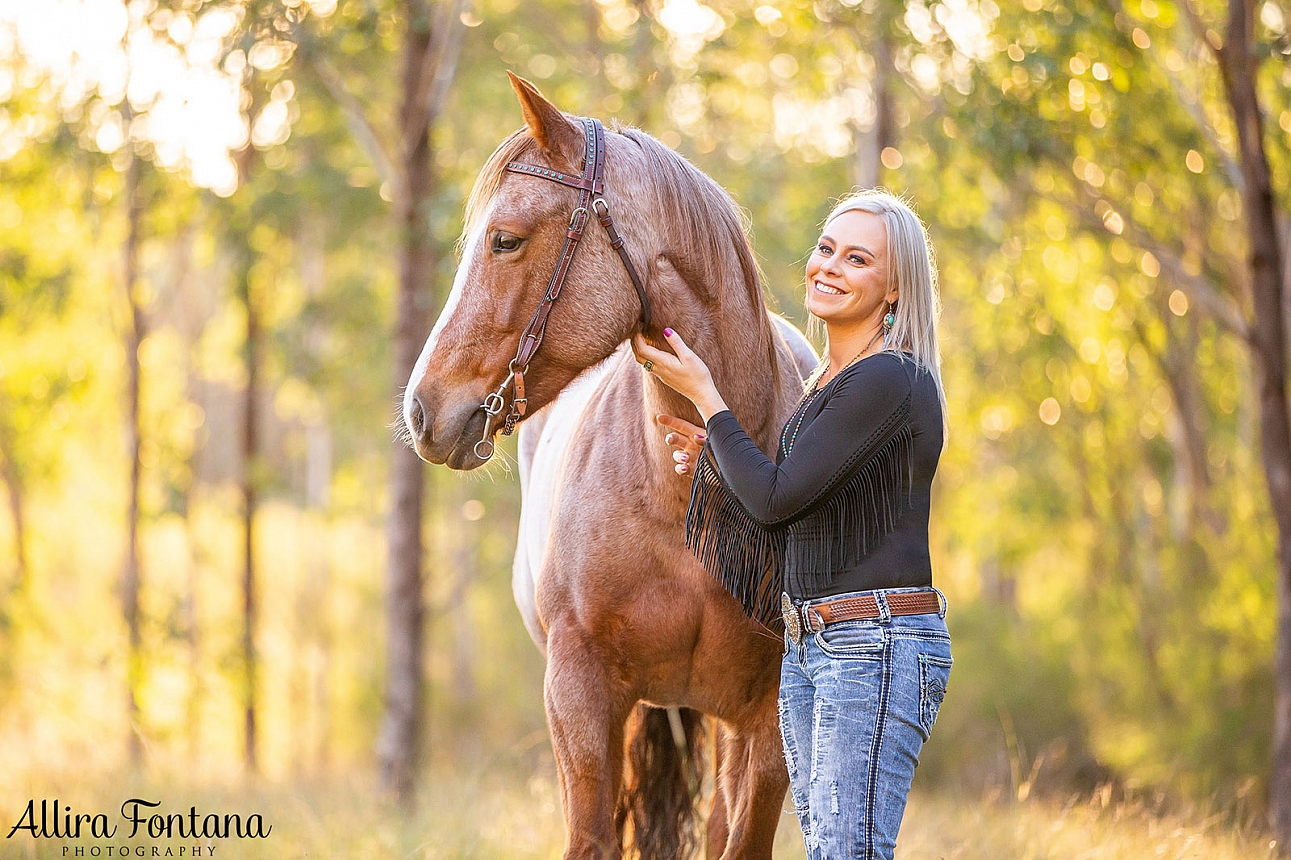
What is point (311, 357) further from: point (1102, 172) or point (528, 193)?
point (528, 193)

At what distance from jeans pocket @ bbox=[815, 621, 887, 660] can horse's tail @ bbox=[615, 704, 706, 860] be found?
1.96 metres

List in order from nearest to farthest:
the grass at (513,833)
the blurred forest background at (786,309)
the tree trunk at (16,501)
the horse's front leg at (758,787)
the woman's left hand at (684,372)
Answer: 1. the woman's left hand at (684,372)
2. the horse's front leg at (758,787)
3. the grass at (513,833)
4. the blurred forest background at (786,309)
5. the tree trunk at (16,501)

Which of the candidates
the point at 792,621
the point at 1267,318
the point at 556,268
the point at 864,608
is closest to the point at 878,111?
the point at 1267,318

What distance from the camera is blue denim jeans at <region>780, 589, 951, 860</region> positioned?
2223 mm

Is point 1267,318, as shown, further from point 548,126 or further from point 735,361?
point 548,126

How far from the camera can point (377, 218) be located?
35.8 ft

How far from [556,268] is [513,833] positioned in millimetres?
3049

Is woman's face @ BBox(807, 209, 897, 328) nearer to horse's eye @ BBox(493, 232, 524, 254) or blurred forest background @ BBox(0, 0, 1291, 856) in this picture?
horse's eye @ BBox(493, 232, 524, 254)

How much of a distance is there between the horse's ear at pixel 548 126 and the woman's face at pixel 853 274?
0.66m

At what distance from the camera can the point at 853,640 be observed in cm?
228

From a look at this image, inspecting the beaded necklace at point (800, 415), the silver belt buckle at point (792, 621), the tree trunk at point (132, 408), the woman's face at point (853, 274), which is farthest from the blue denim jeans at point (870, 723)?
the tree trunk at point (132, 408)

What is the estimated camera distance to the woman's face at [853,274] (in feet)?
8.20

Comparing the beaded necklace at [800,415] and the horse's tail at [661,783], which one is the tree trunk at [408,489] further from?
the beaded necklace at [800,415]

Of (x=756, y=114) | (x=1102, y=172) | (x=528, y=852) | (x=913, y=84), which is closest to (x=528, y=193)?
(x=528, y=852)
